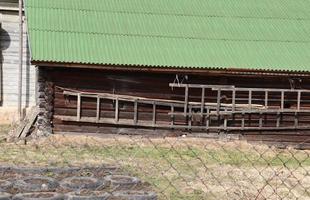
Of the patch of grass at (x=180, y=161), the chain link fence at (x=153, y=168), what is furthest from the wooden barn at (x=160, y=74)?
the patch of grass at (x=180, y=161)

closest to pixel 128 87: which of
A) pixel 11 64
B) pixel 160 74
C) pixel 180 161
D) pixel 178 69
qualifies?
pixel 160 74

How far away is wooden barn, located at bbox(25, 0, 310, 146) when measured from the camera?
611 inches

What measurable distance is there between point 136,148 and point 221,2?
21.5 ft

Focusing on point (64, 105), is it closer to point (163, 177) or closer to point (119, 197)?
point (163, 177)

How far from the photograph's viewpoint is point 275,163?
13477 mm

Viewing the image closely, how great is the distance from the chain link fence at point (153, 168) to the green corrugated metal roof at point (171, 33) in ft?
7.14

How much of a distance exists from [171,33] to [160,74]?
1.62 meters

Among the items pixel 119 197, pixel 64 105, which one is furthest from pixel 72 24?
pixel 119 197

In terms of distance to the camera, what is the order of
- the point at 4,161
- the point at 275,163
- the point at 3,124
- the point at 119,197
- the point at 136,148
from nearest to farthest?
the point at 119,197, the point at 4,161, the point at 275,163, the point at 136,148, the point at 3,124

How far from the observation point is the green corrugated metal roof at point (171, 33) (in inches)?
615

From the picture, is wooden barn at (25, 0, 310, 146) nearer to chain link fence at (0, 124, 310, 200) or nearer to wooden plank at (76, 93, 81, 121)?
wooden plank at (76, 93, 81, 121)

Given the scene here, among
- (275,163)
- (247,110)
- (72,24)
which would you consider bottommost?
(275,163)

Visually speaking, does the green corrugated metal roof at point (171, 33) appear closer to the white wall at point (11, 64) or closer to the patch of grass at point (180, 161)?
the patch of grass at point (180, 161)

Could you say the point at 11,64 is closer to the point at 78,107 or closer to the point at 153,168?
the point at 78,107
